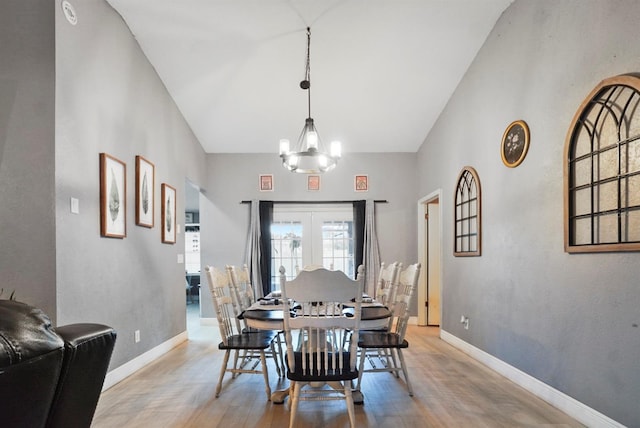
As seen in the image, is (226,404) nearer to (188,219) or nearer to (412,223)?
(412,223)

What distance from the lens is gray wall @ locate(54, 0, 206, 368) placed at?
2762mm

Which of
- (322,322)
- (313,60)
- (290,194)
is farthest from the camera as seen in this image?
(290,194)

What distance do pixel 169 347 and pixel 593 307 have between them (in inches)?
167

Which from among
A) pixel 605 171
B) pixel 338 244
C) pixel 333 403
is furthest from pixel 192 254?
pixel 605 171

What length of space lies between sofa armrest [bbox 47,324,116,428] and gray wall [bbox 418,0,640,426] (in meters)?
2.61

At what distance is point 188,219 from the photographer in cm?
1056

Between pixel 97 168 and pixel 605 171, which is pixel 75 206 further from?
pixel 605 171

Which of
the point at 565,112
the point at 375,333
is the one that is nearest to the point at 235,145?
the point at 375,333

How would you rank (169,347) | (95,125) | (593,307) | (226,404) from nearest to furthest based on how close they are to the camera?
(593,307), (226,404), (95,125), (169,347)

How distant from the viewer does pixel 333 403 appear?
287 cm

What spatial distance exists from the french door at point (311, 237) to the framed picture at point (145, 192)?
7.99 feet

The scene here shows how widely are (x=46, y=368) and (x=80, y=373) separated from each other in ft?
0.72

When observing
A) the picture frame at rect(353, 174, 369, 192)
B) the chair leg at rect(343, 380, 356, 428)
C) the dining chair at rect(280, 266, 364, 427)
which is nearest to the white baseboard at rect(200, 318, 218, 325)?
the picture frame at rect(353, 174, 369, 192)

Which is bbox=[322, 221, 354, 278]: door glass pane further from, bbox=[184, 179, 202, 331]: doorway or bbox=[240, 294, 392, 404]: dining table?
bbox=[184, 179, 202, 331]: doorway
